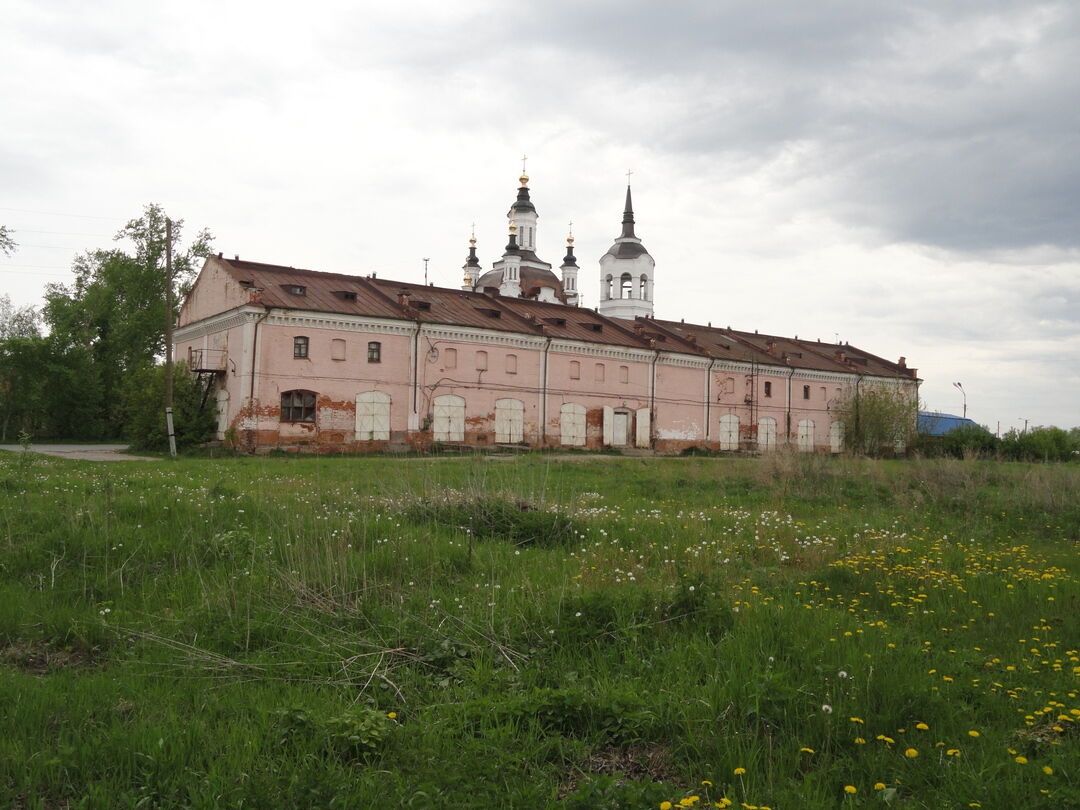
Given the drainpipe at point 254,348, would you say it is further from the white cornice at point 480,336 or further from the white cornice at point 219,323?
the white cornice at point 480,336

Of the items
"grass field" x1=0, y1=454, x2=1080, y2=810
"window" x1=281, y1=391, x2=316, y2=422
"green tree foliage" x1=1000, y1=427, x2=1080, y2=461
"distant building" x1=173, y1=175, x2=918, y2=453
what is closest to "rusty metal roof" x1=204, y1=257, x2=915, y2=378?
"distant building" x1=173, y1=175, x2=918, y2=453

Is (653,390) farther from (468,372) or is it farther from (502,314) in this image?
(468,372)

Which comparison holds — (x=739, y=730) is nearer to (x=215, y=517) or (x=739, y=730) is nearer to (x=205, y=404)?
(x=215, y=517)

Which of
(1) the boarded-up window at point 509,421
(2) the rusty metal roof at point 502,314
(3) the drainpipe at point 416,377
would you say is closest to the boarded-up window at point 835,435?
(2) the rusty metal roof at point 502,314

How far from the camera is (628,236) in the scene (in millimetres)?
63188

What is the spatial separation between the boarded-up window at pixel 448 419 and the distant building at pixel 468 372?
2.1 inches

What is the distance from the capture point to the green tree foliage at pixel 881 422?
47688mm

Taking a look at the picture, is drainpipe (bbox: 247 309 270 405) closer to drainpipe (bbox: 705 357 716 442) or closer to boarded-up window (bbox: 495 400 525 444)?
boarded-up window (bbox: 495 400 525 444)

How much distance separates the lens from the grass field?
13.3ft

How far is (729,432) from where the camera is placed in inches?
1850

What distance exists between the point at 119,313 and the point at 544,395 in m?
27.5

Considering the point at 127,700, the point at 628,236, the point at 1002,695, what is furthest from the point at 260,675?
the point at 628,236

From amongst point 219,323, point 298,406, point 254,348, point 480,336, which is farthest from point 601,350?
point 219,323

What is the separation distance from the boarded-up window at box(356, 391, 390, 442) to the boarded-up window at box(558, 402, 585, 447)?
928cm
